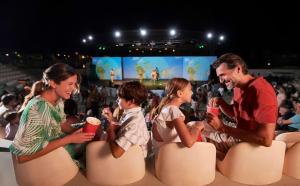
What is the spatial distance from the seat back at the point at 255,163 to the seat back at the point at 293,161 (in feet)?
0.42

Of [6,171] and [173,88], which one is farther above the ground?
[173,88]

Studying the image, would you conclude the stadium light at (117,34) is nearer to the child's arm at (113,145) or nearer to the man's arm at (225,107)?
the man's arm at (225,107)

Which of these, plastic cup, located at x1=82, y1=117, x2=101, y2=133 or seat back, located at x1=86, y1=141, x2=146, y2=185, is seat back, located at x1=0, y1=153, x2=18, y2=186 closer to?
seat back, located at x1=86, y1=141, x2=146, y2=185

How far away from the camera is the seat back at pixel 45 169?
1.58m

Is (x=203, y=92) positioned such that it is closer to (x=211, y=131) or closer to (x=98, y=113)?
(x=98, y=113)

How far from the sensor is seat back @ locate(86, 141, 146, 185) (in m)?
1.59

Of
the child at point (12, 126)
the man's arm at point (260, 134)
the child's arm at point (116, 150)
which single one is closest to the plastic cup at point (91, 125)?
the child's arm at point (116, 150)

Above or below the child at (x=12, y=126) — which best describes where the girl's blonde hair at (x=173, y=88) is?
above

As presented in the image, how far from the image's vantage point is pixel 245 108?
5.91 ft

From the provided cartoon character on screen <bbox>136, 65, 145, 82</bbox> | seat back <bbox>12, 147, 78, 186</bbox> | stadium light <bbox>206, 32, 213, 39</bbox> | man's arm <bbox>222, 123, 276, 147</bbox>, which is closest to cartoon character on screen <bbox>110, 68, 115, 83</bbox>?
cartoon character on screen <bbox>136, 65, 145, 82</bbox>

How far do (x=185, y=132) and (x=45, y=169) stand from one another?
0.87 m

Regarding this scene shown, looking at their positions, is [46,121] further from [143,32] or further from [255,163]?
[143,32]

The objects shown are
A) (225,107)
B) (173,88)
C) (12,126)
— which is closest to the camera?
(173,88)

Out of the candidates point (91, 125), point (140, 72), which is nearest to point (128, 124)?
point (91, 125)
